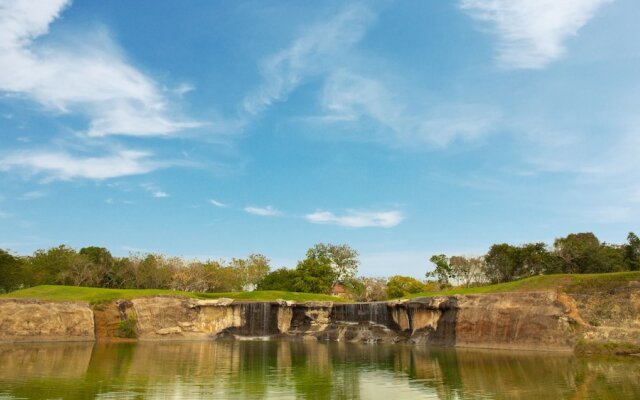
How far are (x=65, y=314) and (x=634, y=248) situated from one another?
60607 millimetres

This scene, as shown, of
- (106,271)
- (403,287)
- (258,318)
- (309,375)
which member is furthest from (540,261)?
(106,271)

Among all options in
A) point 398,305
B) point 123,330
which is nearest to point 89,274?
point 123,330

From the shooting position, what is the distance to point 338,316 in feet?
169

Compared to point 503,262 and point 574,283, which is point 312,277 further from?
point 574,283

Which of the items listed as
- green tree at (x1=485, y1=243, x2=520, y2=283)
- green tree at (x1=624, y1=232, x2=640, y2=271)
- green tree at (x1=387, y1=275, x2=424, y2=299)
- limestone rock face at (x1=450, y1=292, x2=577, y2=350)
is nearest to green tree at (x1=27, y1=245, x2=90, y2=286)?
green tree at (x1=387, y1=275, x2=424, y2=299)

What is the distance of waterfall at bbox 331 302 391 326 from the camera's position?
48.9 m

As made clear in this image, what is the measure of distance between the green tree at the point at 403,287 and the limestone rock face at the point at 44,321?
50.5 meters

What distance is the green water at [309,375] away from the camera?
677 inches

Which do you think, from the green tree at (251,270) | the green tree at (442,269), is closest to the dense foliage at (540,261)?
the green tree at (442,269)

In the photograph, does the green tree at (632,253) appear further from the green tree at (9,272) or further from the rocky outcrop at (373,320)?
the green tree at (9,272)

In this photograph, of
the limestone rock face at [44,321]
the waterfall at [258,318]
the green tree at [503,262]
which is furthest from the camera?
the green tree at [503,262]

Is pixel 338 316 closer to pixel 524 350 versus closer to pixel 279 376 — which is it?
pixel 524 350

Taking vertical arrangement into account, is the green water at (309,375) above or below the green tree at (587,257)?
below

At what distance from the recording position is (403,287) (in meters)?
82.9
